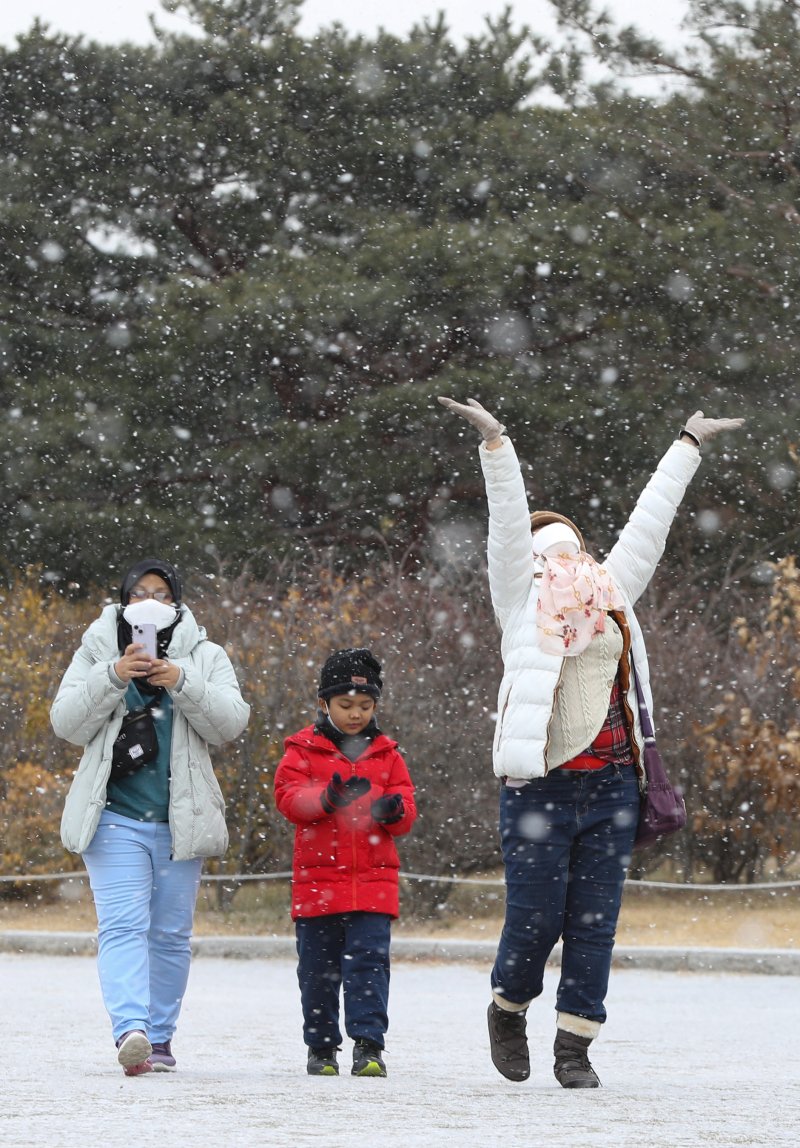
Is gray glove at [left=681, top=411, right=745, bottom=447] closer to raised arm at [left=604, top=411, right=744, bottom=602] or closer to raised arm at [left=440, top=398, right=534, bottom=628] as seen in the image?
raised arm at [left=604, top=411, right=744, bottom=602]

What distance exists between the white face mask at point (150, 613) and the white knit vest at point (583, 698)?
4.21 ft

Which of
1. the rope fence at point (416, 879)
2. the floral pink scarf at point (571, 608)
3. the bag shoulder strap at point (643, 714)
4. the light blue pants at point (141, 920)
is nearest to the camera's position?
the floral pink scarf at point (571, 608)

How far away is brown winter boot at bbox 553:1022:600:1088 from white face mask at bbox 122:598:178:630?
1.72 metres

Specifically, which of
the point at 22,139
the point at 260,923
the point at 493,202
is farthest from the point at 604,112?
the point at 260,923

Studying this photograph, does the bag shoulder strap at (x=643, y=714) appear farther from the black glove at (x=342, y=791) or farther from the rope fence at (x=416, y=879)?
the rope fence at (x=416, y=879)

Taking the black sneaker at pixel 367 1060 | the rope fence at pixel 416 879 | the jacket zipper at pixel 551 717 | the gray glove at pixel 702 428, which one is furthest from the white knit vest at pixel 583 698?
the rope fence at pixel 416 879

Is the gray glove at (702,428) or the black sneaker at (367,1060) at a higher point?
the gray glove at (702,428)

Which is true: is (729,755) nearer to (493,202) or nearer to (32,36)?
(493,202)

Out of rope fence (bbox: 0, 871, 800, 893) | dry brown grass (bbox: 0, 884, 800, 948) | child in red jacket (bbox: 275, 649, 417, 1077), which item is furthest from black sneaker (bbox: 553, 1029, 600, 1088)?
dry brown grass (bbox: 0, 884, 800, 948)

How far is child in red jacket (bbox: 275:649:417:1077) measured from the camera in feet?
19.9

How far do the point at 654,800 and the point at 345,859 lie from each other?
0.99m

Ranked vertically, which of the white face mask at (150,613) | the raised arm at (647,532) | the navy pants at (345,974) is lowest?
the navy pants at (345,974)

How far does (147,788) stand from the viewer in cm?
610

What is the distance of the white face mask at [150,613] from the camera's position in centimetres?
611
